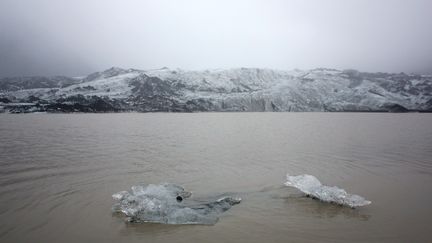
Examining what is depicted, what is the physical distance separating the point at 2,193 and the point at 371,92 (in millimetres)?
162405

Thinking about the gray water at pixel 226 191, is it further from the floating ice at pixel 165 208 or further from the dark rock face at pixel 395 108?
the dark rock face at pixel 395 108

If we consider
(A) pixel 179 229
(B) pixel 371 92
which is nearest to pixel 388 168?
(A) pixel 179 229

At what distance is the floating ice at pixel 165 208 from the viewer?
6.95 meters

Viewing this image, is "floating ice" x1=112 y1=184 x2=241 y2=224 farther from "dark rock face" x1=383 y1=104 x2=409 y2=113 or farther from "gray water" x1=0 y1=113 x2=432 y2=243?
"dark rock face" x1=383 y1=104 x2=409 y2=113

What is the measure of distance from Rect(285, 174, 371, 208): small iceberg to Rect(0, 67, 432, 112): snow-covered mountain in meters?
113

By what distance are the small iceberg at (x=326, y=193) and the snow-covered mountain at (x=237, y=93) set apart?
4459 inches

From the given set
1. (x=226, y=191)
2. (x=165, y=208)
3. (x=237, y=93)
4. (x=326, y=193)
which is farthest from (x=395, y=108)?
(x=165, y=208)

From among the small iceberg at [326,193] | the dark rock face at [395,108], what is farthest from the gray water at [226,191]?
the dark rock face at [395,108]

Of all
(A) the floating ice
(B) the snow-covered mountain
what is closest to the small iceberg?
Result: (A) the floating ice

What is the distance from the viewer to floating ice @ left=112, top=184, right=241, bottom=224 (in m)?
6.95

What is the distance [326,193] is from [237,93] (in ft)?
474

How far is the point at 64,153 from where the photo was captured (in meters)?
16.1

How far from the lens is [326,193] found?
8477 millimetres

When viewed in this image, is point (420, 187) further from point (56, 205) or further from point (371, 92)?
point (371, 92)
